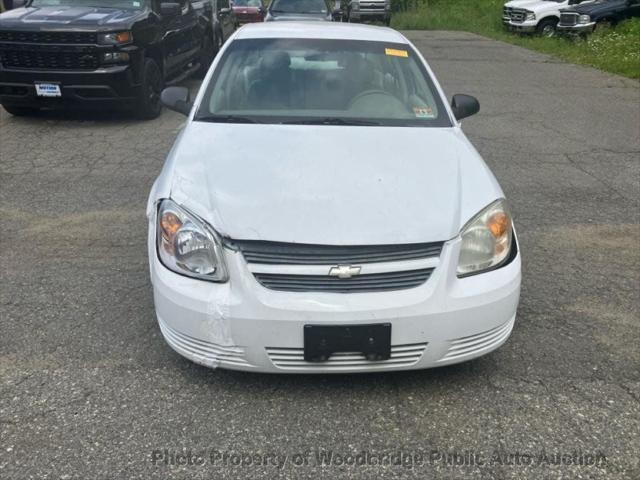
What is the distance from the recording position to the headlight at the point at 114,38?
7734 mm

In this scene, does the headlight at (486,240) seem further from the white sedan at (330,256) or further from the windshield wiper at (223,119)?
the windshield wiper at (223,119)

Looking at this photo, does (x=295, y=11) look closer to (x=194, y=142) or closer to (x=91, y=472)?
(x=194, y=142)

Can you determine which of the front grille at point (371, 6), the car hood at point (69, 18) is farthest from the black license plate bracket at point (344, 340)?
the front grille at point (371, 6)

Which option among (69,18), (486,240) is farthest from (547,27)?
(486,240)

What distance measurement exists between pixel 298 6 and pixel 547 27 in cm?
885

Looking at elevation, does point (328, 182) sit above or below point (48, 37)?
above

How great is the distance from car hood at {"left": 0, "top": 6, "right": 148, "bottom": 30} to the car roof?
372 cm

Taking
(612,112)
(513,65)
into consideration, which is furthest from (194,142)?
(513,65)

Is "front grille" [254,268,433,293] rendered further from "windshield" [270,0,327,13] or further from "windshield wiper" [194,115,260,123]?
"windshield" [270,0,327,13]

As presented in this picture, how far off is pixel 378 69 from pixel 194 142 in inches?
56.9

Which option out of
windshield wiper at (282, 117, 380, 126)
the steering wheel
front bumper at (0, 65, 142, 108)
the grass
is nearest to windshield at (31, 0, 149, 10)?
front bumper at (0, 65, 142, 108)

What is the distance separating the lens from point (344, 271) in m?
2.69

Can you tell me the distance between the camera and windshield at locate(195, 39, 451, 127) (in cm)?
393

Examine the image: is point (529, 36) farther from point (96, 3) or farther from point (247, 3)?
point (96, 3)
